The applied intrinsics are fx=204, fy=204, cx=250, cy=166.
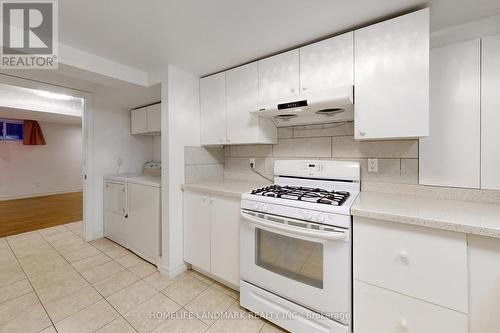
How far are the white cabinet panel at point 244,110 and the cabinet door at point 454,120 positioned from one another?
124 centimetres

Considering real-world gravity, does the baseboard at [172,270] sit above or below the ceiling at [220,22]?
below

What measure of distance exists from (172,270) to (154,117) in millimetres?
1988

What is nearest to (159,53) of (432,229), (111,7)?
(111,7)

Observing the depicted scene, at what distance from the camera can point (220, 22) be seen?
141cm

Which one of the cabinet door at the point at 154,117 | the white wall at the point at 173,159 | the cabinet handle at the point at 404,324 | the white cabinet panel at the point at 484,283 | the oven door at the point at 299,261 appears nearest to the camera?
the white cabinet panel at the point at 484,283

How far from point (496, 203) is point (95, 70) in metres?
3.23

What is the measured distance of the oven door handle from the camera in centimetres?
115

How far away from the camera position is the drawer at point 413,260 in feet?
3.15

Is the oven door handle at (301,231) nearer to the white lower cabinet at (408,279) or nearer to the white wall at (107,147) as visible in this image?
the white lower cabinet at (408,279)

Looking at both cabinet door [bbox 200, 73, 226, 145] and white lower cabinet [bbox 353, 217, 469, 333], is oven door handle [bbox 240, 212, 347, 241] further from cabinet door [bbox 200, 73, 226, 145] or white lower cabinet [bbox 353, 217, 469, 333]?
cabinet door [bbox 200, 73, 226, 145]

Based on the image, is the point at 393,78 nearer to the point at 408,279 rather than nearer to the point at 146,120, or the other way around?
the point at 408,279

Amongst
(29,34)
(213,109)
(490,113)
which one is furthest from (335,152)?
(29,34)

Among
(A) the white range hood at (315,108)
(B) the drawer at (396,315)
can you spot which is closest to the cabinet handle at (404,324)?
(B) the drawer at (396,315)

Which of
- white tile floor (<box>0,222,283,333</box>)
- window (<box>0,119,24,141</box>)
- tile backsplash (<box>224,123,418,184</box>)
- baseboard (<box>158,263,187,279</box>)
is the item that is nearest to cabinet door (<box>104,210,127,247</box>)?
white tile floor (<box>0,222,283,333</box>)
